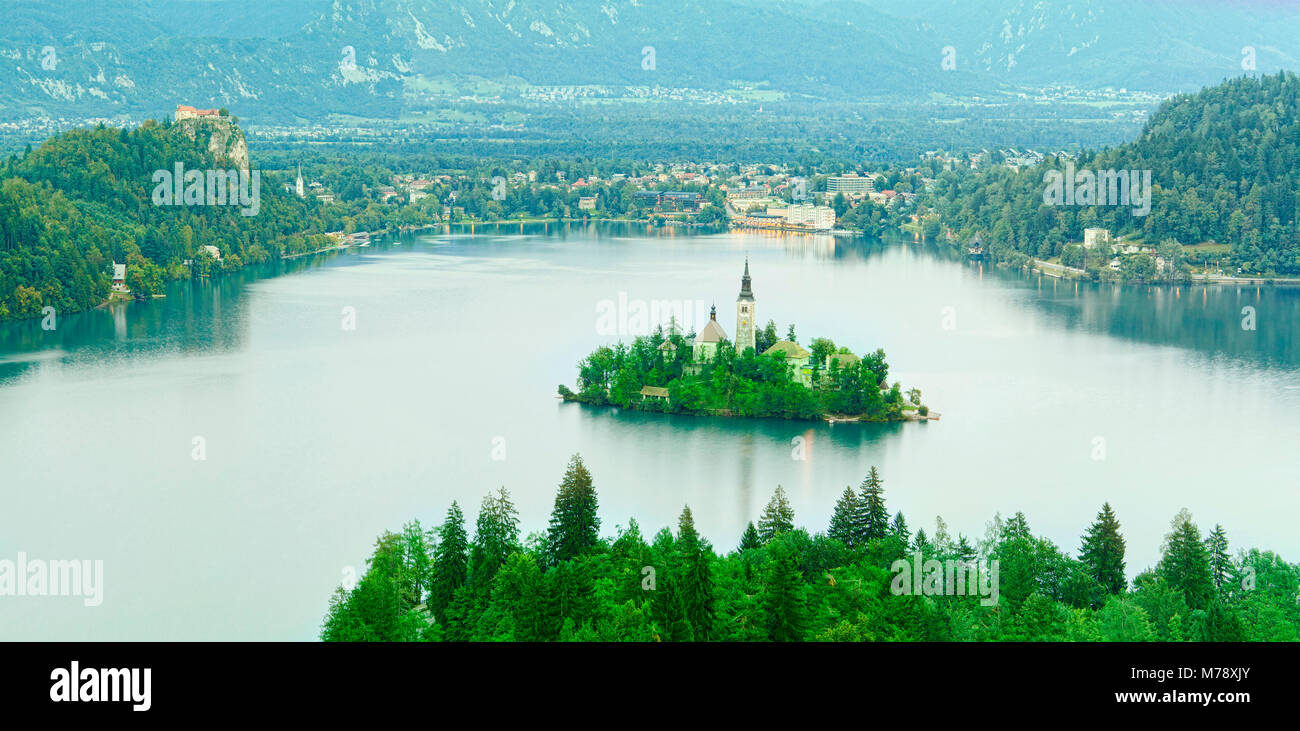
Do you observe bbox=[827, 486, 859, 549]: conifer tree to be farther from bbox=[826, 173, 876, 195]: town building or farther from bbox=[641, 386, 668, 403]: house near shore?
bbox=[826, 173, 876, 195]: town building

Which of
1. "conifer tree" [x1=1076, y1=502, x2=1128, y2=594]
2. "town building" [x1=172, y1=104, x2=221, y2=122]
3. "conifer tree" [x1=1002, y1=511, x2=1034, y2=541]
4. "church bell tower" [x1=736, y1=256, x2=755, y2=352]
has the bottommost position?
"conifer tree" [x1=1076, y1=502, x2=1128, y2=594]

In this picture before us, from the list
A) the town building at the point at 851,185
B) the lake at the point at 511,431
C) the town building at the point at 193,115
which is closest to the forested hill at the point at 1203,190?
the lake at the point at 511,431

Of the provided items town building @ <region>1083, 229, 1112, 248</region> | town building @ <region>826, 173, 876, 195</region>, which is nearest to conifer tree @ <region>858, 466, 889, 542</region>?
town building @ <region>1083, 229, 1112, 248</region>

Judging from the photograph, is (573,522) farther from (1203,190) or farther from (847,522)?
(1203,190)

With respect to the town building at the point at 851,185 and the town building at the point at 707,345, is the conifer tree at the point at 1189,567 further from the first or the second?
the town building at the point at 851,185
